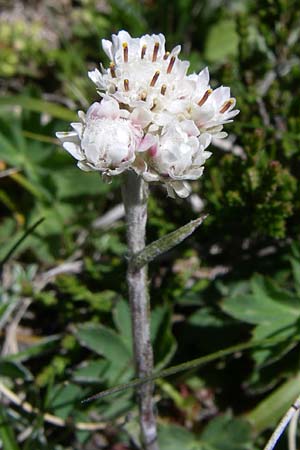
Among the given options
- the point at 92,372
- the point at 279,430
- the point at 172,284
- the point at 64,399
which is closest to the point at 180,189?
the point at 279,430

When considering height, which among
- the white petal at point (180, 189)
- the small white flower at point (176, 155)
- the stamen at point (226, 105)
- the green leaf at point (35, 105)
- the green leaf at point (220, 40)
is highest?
the green leaf at point (220, 40)

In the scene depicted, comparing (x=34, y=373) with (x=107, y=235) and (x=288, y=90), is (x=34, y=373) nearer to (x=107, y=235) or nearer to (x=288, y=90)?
(x=107, y=235)

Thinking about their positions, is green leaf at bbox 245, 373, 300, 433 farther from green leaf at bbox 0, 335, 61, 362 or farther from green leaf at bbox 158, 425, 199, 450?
green leaf at bbox 0, 335, 61, 362

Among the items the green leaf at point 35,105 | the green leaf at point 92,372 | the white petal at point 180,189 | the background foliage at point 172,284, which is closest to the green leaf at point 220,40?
the background foliage at point 172,284

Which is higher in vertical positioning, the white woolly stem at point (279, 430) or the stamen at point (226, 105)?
the stamen at point (226, 105)

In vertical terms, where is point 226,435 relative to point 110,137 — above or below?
below

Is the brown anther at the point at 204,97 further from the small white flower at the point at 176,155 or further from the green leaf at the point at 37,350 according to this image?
the green leaf at the point at 37,350

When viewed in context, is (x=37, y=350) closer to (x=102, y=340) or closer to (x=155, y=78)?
(x=102, y=340)

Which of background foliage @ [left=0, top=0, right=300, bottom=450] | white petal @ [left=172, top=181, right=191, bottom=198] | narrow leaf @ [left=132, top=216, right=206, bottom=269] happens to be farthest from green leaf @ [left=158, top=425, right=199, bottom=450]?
white petal @ [left=172, top=181, right=191, bottom=198]
